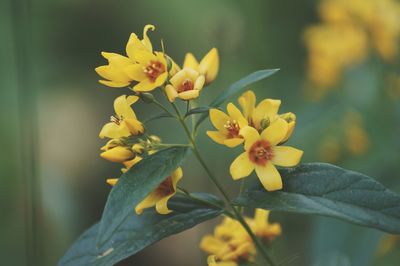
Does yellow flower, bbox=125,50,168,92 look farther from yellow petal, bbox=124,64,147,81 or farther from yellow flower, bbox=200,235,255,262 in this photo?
yellow flower, bbox=200,235,255,262

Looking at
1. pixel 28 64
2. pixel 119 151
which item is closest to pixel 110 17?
pixel 28 64

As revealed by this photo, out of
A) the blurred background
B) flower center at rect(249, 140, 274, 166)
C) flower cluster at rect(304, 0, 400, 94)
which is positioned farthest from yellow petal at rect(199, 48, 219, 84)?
flower cluster at rect(304, 0, 400, 94)

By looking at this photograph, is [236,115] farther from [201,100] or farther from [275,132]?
[201,100]

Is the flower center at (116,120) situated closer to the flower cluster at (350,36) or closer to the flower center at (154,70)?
the flower center at (154,70)

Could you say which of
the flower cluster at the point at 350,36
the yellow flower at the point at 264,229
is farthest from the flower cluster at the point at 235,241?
the flower cluster at the point at 350,36

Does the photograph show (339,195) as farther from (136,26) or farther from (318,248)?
(136,26)

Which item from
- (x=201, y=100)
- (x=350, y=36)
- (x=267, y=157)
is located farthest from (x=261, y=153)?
(x=201, y=100)
